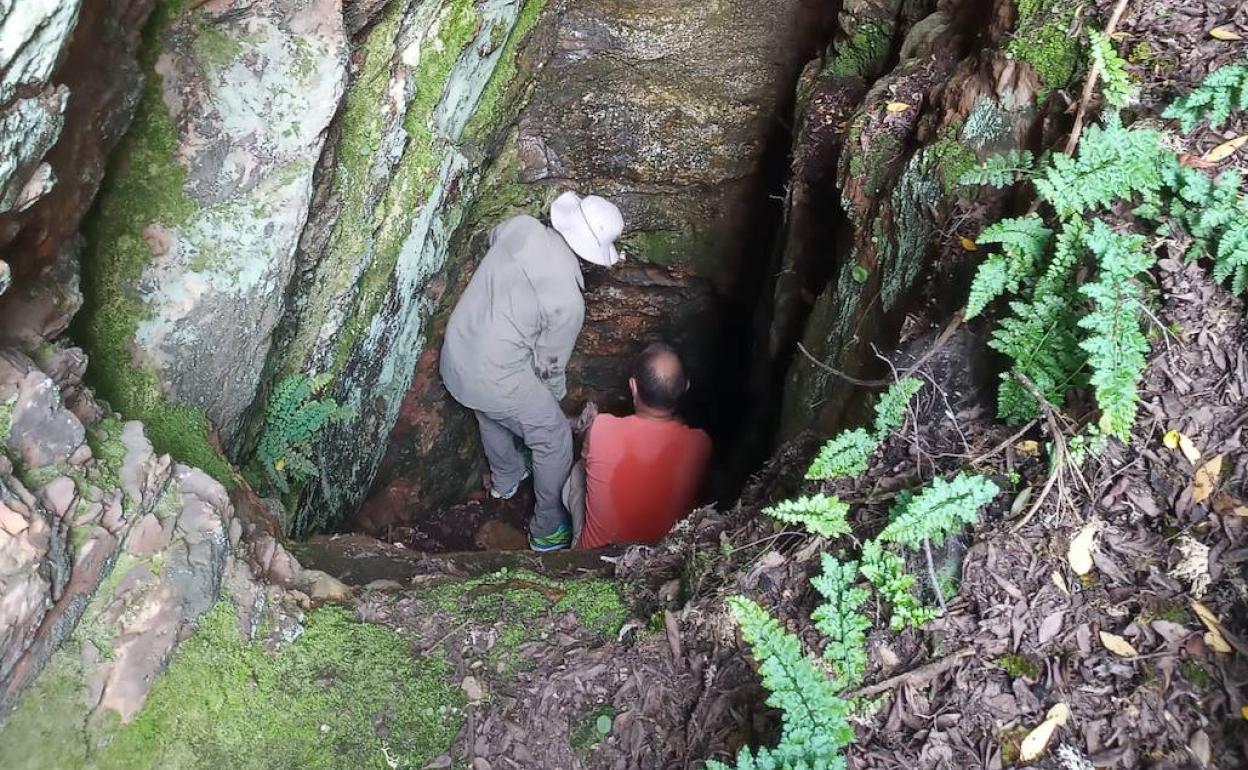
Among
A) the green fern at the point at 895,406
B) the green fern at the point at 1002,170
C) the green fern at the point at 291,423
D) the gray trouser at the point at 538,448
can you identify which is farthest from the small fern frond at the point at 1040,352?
the gray trouser at the point at 538,448

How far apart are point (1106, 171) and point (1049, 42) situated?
0.99 meters

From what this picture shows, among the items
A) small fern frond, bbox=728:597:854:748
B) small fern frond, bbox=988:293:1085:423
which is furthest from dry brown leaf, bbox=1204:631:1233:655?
small fern frond, bbox=728:597:854:748

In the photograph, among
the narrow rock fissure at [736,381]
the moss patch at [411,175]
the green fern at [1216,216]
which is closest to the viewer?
the green fern at [1216,216]

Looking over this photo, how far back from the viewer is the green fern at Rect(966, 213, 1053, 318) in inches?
124

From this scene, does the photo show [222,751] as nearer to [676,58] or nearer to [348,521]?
[348,521]

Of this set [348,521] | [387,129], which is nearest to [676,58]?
[387,129]

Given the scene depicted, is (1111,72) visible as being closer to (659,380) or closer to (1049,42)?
(1049,42)

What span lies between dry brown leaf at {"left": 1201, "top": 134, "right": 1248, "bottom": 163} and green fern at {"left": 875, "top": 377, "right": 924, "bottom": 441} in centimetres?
126

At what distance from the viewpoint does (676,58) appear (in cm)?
620

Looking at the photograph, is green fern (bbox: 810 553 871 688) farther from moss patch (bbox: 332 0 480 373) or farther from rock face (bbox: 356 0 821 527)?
rock face (bbox: 356 0 821 527)

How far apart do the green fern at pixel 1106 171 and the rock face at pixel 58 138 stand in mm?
3134

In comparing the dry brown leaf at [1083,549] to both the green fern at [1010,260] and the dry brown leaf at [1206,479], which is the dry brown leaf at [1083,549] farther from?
the green fern at [1010,260]

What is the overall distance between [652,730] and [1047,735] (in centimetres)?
118

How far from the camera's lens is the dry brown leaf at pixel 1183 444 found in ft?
8.95
